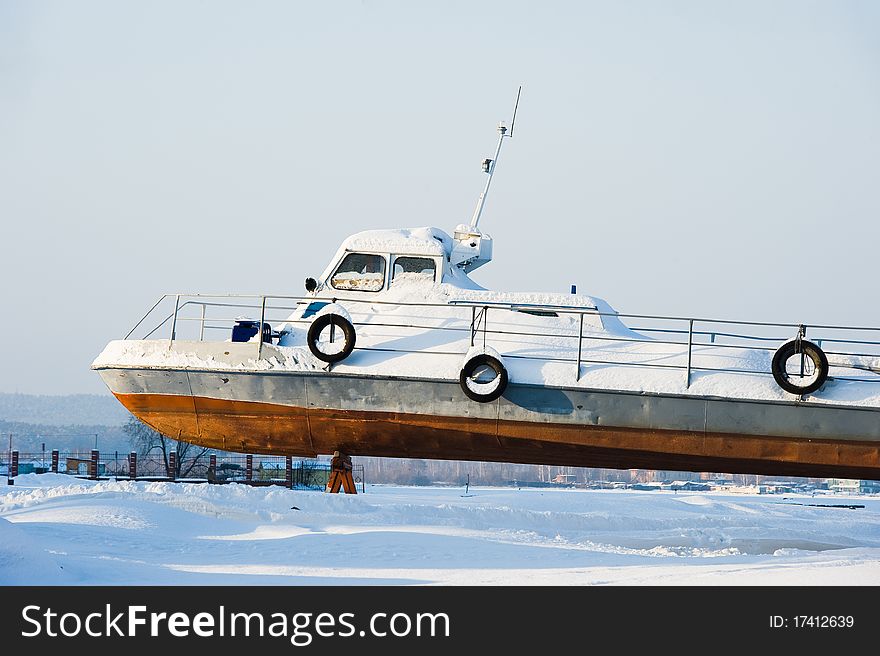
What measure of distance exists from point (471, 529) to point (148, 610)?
7.24 meters

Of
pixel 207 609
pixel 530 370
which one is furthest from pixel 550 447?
pixel 207 609

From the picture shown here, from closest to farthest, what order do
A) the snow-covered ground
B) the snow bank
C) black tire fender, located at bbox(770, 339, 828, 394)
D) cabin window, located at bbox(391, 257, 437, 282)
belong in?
the snow bank → the snow-covered ground → black tire fender, located at bbox(770, 339, 828, 394) → cabin window, located at bbox(391, 257, 437, 282)

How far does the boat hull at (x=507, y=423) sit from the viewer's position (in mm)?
14234

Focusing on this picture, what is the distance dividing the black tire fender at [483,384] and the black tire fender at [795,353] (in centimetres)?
373

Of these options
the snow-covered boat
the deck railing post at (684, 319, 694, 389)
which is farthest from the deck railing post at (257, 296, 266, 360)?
the deck railing post at (684, 319, 694, 389)

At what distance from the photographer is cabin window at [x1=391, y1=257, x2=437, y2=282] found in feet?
53.6


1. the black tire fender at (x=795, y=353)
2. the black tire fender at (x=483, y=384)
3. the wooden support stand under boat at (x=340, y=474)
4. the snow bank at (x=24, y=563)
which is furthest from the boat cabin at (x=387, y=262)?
the snow bank at (x=24, y=563)

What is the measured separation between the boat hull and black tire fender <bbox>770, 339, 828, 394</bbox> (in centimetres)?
26

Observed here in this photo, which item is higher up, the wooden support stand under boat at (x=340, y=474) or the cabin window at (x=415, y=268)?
the cabin window at (x=415, y=268)

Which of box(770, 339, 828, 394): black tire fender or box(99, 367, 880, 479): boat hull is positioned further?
box(99, 367, 880, 479): boat hull

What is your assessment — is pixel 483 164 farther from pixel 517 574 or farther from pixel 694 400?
pixel 517 574

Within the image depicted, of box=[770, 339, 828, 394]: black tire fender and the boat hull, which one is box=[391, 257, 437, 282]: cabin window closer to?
the boat hull

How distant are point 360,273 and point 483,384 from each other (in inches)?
128

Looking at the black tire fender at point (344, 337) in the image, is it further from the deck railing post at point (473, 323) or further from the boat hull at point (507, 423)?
the deck railing post at point (473, 323)
